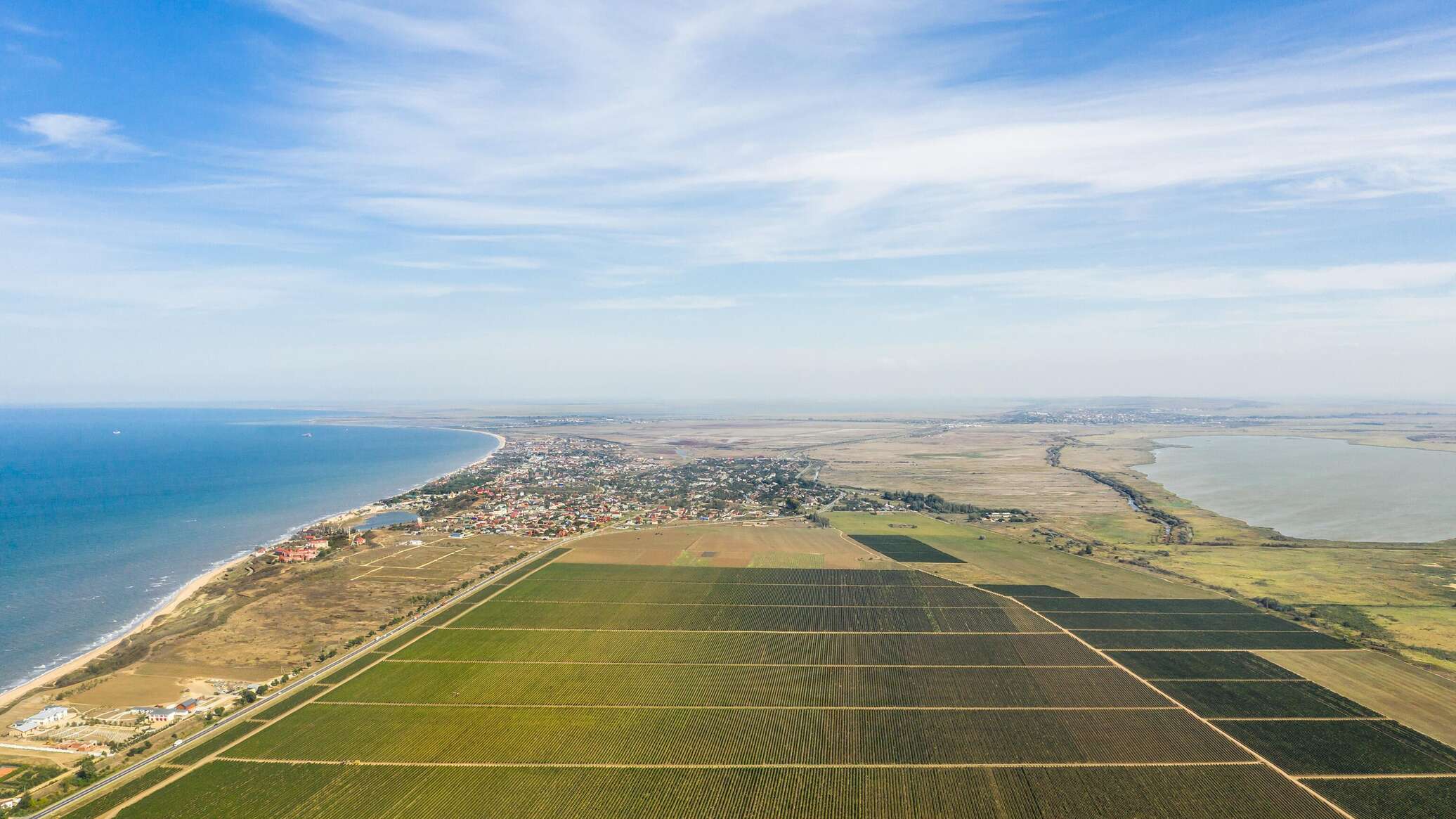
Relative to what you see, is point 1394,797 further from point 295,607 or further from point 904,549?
point 295,607

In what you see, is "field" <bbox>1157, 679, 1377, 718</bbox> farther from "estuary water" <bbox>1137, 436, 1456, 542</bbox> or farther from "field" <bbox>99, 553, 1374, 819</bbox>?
"estuary water" <bbox>1137, 436, 1456, 542</bbox>

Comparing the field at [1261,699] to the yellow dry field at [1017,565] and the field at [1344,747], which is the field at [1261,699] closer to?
the field at [1344,747]

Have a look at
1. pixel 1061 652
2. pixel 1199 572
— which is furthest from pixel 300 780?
pixel 1199 572

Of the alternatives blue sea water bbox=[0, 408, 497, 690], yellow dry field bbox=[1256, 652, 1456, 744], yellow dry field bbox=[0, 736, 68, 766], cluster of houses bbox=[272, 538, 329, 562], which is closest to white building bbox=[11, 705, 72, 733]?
yellow dry field bbox=[0, 736, 68, 766]

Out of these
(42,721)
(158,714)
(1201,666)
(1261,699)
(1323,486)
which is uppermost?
(1323,486)

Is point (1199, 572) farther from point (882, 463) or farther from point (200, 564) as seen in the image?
point (200, 564)

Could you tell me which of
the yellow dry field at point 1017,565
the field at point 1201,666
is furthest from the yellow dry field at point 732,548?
the field at point 1201,666

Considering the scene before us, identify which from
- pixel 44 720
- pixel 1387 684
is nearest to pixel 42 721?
pixel 44 720
